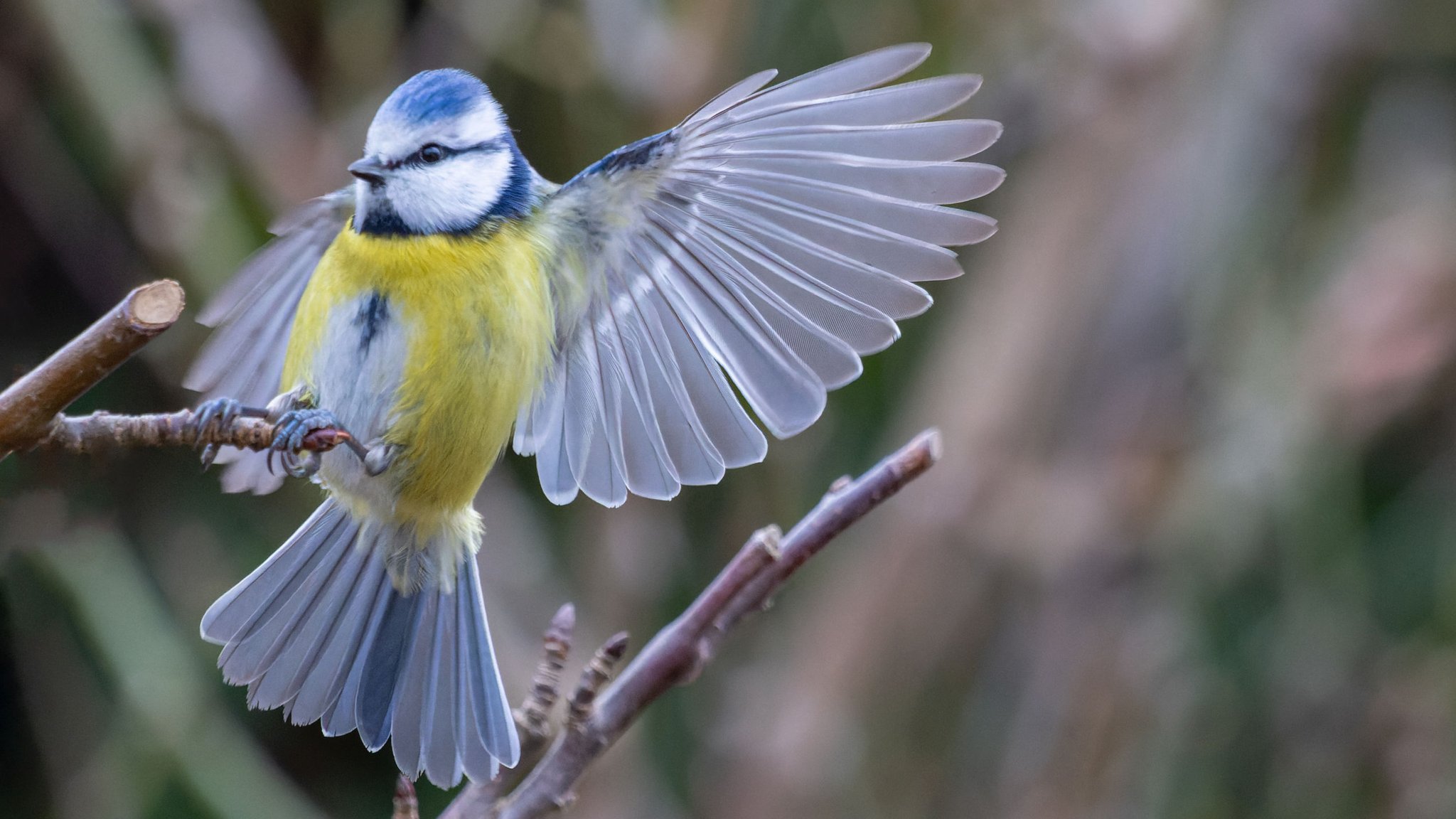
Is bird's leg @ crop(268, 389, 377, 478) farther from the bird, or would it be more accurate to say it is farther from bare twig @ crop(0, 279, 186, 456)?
bare twig @ crop(0, 279, 186, 456)

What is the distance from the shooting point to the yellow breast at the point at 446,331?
137cm

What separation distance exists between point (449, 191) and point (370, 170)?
10cm

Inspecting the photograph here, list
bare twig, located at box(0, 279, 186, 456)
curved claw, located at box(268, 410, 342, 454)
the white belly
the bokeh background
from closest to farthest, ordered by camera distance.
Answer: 1. bare twig, located at box(0, 279, 186, 456)
2. curved claw, located at box(268, 410, 342, 454)
3. the white belly
4. the bokeh background

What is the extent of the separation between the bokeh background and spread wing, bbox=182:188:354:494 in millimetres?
480

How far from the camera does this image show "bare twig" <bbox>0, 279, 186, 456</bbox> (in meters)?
0.74

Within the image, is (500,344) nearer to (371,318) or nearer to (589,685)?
(371,318)

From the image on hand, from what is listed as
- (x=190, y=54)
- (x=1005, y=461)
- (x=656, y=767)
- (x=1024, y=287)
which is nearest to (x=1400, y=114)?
(x=1024, y=287)

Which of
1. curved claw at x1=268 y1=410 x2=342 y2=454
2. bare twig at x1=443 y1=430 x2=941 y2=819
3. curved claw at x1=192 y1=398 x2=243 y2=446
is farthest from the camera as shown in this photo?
curved claw at x1=268 y1=410 x2=342 y2=454

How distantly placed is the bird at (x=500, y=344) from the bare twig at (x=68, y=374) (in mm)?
409

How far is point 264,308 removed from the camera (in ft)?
5.30

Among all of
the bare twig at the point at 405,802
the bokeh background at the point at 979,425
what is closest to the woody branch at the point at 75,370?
the bare twig at the point at 405,802

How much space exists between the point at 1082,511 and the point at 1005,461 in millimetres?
213

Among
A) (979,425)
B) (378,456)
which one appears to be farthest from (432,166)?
(979,425)

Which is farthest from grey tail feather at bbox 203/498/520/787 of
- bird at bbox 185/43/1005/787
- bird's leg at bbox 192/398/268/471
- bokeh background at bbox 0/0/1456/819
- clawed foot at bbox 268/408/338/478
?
bokeh background at bbox 0/0/1456/819
